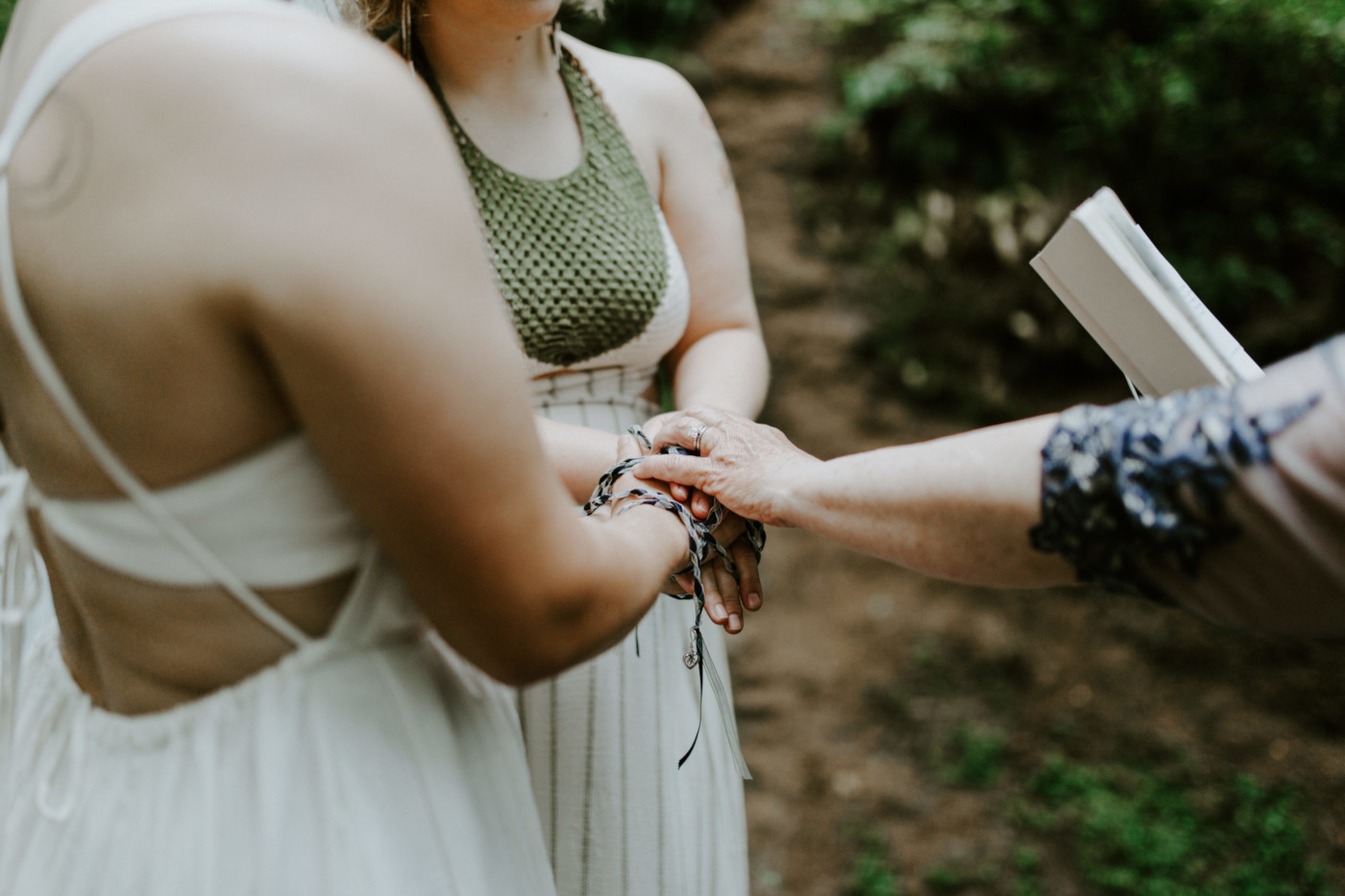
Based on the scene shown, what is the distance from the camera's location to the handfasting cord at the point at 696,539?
4.00ft

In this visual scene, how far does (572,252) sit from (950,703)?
8.74ft

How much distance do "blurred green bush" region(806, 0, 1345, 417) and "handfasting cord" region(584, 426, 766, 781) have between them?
3.09 metres

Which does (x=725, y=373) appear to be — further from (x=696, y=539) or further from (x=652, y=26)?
(x=652, y=26)

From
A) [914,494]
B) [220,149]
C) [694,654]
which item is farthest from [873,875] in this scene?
[220,149]

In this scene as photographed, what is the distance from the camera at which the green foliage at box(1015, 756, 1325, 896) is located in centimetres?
289

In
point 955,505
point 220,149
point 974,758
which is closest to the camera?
point 220,149

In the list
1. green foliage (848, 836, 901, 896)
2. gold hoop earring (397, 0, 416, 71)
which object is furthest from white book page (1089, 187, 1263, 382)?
green foliage (848, 836, 901, 896)

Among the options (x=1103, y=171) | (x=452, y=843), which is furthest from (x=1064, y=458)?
(x=1103, y=171)

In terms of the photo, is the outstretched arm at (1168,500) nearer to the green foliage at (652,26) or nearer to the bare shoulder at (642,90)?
the bare shoulder at (642,90)

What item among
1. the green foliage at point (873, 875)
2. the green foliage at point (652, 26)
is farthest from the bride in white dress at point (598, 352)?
the green foliage at point (652, 26)

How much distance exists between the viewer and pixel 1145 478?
88cm

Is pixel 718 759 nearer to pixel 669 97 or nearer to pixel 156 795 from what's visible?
pixel 156 795

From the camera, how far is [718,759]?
1.49 meters

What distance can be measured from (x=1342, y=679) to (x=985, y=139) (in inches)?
105
